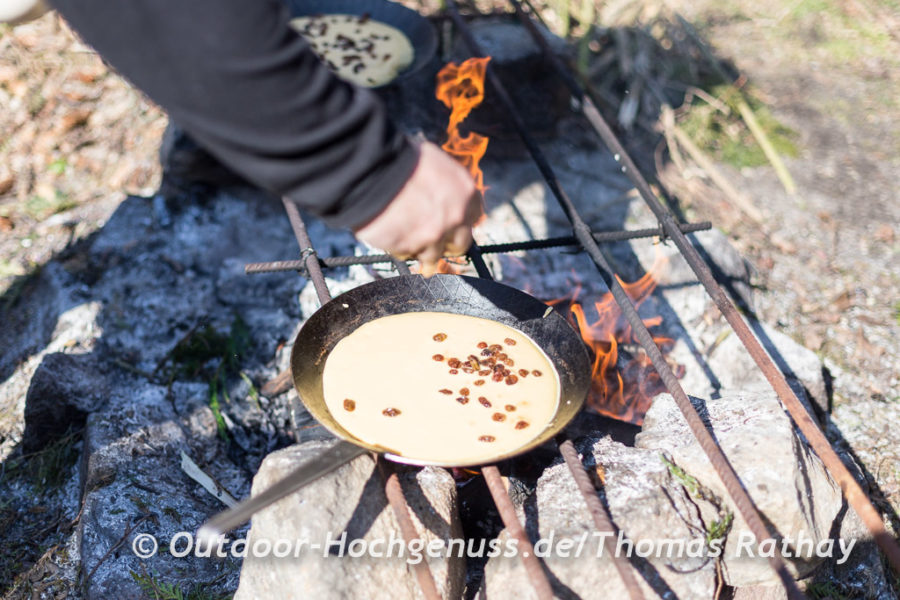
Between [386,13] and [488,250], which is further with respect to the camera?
[386,13]

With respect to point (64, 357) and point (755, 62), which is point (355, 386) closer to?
point (64, 357)

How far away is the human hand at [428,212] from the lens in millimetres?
1498

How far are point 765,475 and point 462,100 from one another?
9.46ft

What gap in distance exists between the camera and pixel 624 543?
6.28 feet

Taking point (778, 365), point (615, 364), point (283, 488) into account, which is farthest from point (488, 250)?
point (778, 365)

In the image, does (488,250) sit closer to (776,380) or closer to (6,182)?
(776,380)

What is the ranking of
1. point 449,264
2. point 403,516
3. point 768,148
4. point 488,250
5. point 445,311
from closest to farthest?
point 403,516
point 445,311
point 488,250
point 449,264
point 768,148

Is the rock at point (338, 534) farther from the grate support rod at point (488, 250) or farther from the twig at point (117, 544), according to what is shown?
the grate support rod at point (488, 250)

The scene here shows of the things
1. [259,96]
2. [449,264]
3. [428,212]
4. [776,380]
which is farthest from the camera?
[449,264]

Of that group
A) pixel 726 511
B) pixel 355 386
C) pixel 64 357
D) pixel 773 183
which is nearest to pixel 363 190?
pixel 355 386

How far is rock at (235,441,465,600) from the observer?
1.82 m

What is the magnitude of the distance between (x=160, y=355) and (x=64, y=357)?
0.45 m

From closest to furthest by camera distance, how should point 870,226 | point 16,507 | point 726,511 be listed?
point 726,511
point 16,507
point 870,226

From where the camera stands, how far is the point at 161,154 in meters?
4.05
